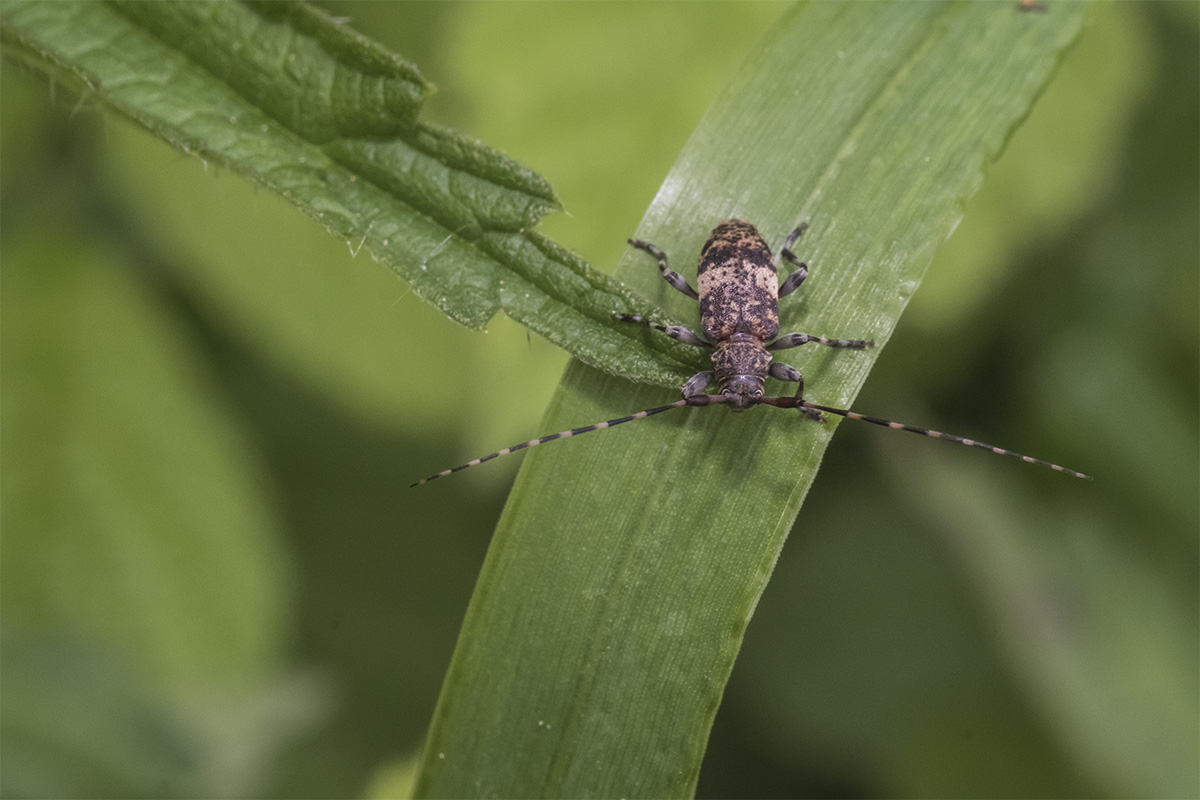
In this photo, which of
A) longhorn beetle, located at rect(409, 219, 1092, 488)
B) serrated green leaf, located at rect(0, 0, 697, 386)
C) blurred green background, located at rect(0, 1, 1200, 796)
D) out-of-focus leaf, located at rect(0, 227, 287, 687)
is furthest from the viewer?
out-of-focus leaf, located at rect(0, 227, 287, 687)

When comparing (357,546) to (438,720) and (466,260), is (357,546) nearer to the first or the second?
(438,720)

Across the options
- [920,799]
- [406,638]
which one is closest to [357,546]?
[406,638]

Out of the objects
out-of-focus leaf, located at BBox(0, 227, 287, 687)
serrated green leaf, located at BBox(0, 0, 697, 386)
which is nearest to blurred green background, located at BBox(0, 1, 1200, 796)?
out-of-focus leaf, located at BBox(0, 227, 287, 687)

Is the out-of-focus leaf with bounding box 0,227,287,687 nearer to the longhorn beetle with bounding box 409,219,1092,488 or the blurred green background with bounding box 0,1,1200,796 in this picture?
the blurred green background with bounding box 0,1,1200,796

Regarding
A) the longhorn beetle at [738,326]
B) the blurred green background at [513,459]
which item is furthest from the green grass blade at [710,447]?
the blurred green background at [513,459]

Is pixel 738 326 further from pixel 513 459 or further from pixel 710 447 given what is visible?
pixel 513 459

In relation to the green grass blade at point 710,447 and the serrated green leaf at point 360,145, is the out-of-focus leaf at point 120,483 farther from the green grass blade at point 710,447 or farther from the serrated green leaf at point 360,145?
the green grass blade at point 710,447

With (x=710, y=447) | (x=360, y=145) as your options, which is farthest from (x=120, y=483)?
(x=710, y=447)
